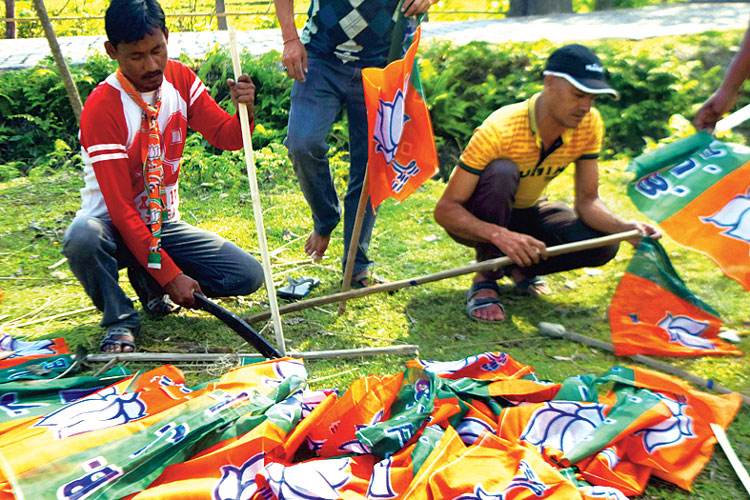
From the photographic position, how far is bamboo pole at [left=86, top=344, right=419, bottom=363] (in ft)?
9.73

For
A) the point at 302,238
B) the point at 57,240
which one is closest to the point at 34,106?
the point at 57,240

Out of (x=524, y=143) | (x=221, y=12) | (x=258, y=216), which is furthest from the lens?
(x=221, y=12)

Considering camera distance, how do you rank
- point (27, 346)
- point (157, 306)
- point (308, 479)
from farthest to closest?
1. point (157, 306)
2. point (27, 346)
3. point (308, 479)

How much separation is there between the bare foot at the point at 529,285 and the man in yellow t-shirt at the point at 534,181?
3.0 inches

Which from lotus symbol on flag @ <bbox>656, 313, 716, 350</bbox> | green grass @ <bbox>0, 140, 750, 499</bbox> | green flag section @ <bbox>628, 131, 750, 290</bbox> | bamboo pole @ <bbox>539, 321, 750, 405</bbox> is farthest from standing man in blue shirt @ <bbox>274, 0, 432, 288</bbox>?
lotus symbol on flag @ <bbox>656, 313, 716, 350</bbox>

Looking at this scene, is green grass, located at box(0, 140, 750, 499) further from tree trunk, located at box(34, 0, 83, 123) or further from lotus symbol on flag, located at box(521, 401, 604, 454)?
tree trunk, located at box(34, 0, 83, 123)

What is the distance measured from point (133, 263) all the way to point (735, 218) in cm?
280

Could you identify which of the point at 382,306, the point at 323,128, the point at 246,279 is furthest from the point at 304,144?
the point at 382,306

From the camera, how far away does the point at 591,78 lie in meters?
3.07

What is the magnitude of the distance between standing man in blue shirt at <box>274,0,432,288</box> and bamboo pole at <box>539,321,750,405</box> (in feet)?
4.25

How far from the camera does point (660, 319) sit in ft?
9.91

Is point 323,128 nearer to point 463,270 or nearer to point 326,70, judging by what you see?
point 326,70

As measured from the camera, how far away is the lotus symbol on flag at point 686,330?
2.99 metres

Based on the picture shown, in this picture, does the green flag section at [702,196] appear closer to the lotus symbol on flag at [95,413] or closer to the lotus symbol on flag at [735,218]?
the lotus symbol on flag at [735,218]
